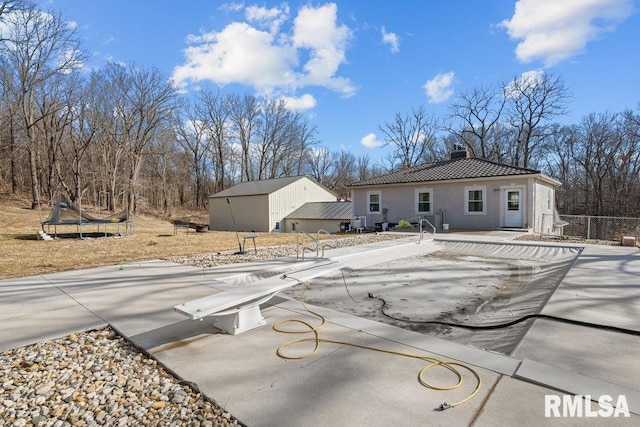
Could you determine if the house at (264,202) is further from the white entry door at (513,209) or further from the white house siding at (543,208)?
the white house siding at (543,208)

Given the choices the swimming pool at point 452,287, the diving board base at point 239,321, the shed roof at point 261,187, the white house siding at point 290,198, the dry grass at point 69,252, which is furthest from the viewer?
the shed roof at point 261,187

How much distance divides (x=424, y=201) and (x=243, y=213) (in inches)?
535

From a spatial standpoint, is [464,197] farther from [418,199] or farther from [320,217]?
[320,217]

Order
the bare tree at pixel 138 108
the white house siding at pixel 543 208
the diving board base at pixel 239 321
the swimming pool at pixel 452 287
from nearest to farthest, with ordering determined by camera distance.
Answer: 1. the diving board base at pixel 239 321
2. the swimming pool at pixel 452 287
3. the white house siding at pixel 543 208
4. the bare tree at pixel 138 108

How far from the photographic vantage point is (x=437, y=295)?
531cm

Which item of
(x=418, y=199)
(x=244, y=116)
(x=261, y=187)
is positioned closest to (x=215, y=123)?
(x=244, y=116)

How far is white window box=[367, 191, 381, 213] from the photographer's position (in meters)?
17.3

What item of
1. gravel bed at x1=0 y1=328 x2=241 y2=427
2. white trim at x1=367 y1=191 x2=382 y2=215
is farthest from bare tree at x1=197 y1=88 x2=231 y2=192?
gravel bed at x1=0 y1=328 x2=241 y2=427

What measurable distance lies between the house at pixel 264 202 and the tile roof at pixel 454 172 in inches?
262

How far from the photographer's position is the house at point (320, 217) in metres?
20.1

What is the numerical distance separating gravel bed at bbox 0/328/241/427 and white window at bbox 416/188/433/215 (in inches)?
572

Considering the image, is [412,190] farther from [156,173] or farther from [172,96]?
[156,173]

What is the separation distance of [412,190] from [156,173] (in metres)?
28.1

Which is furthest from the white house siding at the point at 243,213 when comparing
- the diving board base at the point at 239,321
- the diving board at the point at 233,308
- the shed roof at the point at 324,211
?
the diving board base at the point at 239,321
